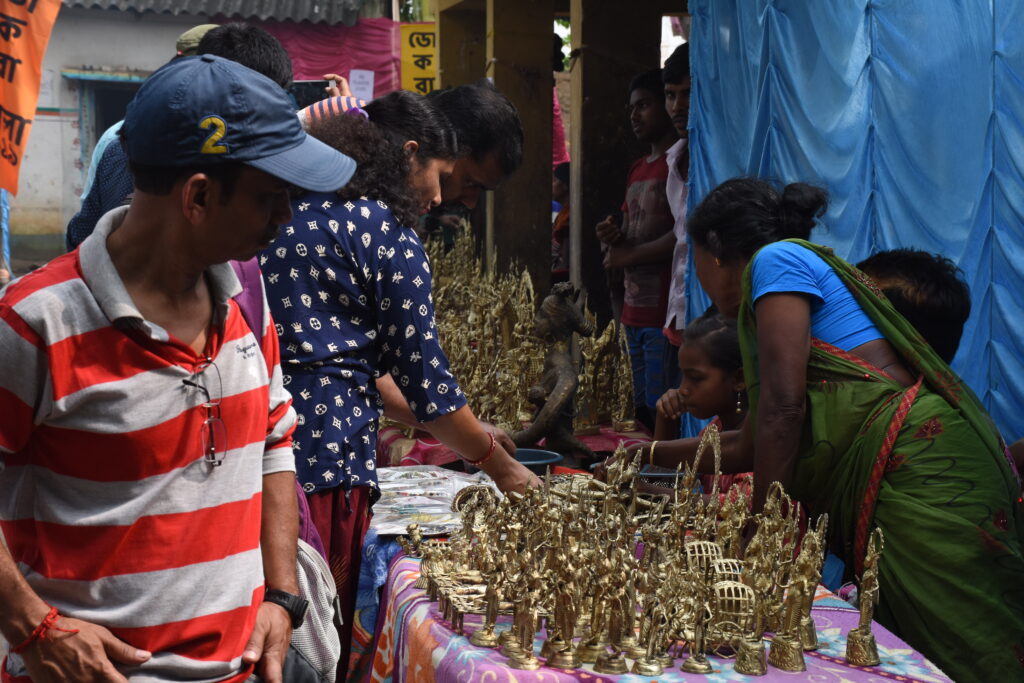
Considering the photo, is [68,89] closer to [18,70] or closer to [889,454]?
[18,70]

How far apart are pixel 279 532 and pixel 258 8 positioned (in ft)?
45.7

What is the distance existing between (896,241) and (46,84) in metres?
14.7

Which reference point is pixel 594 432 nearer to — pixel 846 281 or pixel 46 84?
pixel 846 281

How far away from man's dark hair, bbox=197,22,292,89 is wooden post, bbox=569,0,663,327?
3.81 meters

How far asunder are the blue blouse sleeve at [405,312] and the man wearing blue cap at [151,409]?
0.88 metres

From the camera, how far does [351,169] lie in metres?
1.59

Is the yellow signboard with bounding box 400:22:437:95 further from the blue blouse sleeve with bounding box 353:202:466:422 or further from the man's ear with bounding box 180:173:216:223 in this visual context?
the man's ear with bounding box 180:173:216:223

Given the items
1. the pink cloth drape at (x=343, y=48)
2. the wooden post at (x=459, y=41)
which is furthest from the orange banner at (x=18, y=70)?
the pink cloth drape at (x=343, y=48)

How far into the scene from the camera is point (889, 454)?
2.31 metres

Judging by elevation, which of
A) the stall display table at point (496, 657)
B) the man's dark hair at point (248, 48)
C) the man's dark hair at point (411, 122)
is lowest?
the stall display table at point (496, 657)

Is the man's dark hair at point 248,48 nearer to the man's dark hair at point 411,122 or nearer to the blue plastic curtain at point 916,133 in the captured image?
the man's dark hair at point 411,122

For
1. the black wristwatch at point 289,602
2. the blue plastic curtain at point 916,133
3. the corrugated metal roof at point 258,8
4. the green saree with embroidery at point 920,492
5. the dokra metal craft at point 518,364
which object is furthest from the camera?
the corrugated metal roof at point 258,8

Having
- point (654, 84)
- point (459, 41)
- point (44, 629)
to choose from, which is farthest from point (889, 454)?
point (459, 41)

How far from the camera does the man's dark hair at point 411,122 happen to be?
2.64 meters
